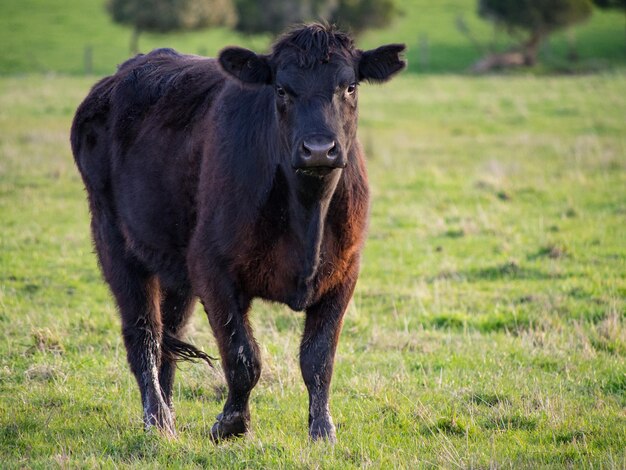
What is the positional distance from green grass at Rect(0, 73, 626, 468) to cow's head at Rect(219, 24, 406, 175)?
5.48 ft

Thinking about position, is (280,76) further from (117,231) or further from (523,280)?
(523,280)

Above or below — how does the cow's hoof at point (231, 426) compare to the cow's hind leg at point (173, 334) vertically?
above

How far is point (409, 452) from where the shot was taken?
194 inches

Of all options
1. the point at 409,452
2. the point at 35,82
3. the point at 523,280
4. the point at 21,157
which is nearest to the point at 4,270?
the point at 523,280

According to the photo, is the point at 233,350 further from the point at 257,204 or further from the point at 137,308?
the point at 137,308

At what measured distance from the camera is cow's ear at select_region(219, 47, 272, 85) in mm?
5340

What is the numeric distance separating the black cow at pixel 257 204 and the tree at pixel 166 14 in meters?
50.2

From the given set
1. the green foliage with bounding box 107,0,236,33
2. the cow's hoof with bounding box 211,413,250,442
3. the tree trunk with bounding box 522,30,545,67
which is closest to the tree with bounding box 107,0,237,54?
the green foliage with bounding box 107,0,236,33

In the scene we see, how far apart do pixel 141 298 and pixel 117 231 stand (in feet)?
1.81

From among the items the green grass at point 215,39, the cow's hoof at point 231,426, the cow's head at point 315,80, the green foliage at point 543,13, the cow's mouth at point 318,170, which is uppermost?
the cow's head at point 315,80

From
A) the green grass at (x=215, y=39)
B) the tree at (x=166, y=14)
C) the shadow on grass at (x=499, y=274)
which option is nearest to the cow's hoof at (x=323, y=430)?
the shadow on grass at (x=499, y=274)

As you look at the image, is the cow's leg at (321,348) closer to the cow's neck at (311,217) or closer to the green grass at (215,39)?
the cow's neck at (311,217)

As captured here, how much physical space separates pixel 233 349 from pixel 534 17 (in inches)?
1987

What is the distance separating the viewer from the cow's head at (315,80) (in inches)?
189
